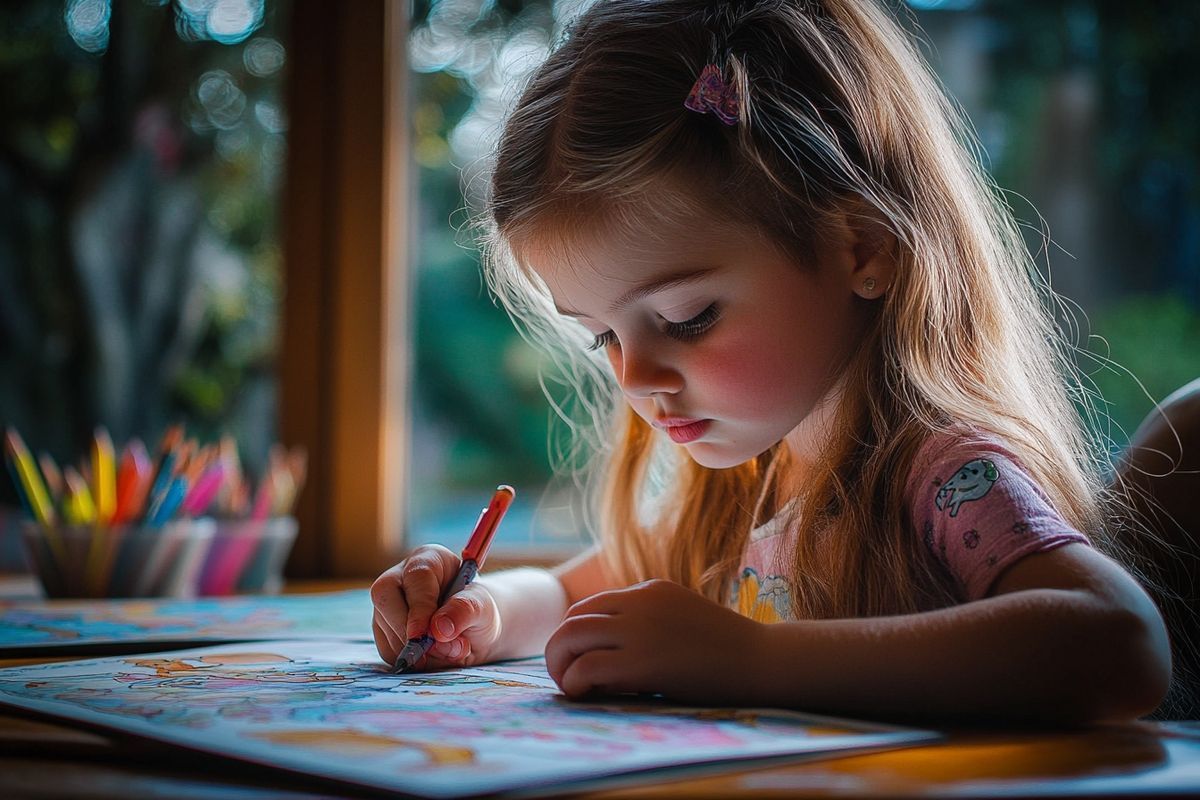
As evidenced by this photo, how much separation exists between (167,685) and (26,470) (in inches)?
24.1

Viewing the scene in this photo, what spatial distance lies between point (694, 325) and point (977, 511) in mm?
186

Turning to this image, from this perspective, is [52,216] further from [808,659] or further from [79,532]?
[808,659]

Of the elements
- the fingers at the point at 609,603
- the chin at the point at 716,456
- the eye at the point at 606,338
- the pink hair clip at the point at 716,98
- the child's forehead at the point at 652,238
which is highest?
the pink hair clip at the point at 716,98

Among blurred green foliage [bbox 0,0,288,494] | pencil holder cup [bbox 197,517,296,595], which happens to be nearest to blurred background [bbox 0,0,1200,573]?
blurred green foliage [bbox 0,0,288,494]

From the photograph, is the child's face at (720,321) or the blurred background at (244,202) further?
the blurred background at (244,202)

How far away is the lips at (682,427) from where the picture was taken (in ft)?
2.19

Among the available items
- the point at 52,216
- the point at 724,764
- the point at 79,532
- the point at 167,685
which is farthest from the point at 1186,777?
the point at 52,216

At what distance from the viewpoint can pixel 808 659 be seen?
46 centimetres

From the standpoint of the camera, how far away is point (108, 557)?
102cm

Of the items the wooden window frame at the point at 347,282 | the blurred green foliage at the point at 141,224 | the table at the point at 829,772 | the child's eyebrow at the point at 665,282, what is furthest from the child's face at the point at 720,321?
the blurred green foliage at the point at 141,224

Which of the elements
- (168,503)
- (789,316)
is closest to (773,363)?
(789,316)

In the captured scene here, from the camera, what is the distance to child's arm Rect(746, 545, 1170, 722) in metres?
0.44

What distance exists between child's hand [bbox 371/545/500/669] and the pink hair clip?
0.30 metres

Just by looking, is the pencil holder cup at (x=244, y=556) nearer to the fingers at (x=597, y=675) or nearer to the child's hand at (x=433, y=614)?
the child's hand at (x=433, y=614)
